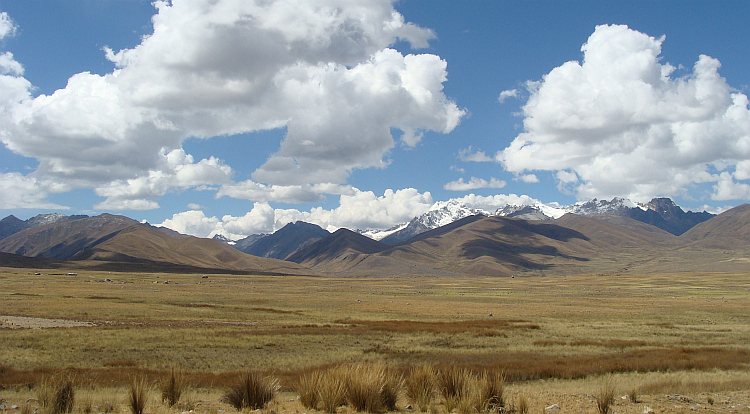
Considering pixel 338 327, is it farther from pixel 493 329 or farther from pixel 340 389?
pixel 340 389

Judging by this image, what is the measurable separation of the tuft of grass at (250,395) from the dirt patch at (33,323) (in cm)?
3044

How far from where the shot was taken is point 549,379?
22.2 meters

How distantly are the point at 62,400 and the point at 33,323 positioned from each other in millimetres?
32789

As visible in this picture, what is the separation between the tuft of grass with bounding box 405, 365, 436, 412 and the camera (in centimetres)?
1398

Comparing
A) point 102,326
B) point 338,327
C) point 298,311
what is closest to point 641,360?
point 338,327

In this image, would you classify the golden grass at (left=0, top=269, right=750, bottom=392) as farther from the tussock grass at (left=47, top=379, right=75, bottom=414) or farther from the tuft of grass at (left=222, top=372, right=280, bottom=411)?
the tussock grass at (left=47, top=379, right=75, bottom=414)

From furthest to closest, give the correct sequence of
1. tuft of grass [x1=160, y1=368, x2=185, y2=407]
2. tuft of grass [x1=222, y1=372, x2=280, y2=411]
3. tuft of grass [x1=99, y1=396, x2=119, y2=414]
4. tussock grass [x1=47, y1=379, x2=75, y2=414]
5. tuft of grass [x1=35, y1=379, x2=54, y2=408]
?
tuft of grass [x1=160, y1=368, x2=185, y2=407]
tuft of grass [x1=222, y1=372, x2=280, y2=411]
tuft of grass [x1=99, y1=396, x2=119, y2=414]
tuft of grass [x1=35, y1=379, x2=54, y2=408]
tussock grass [x1=47, y1=379, x2=75, y2=414]

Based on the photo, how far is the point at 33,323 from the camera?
38.5 m

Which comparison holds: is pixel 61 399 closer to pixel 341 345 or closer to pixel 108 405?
pixel 108 405

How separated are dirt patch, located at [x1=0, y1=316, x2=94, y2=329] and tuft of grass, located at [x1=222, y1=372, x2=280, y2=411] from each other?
30436mm

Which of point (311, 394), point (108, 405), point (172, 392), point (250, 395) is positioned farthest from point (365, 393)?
point (108, 405)

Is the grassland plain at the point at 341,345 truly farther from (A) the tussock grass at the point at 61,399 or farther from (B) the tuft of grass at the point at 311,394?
(A) the tussock grass at the point at 61,399

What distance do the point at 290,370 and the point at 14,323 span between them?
28.9 metres

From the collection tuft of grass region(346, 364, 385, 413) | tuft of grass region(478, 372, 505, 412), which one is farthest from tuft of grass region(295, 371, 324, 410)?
tuft of grass region(478, 372, 505, 412)
